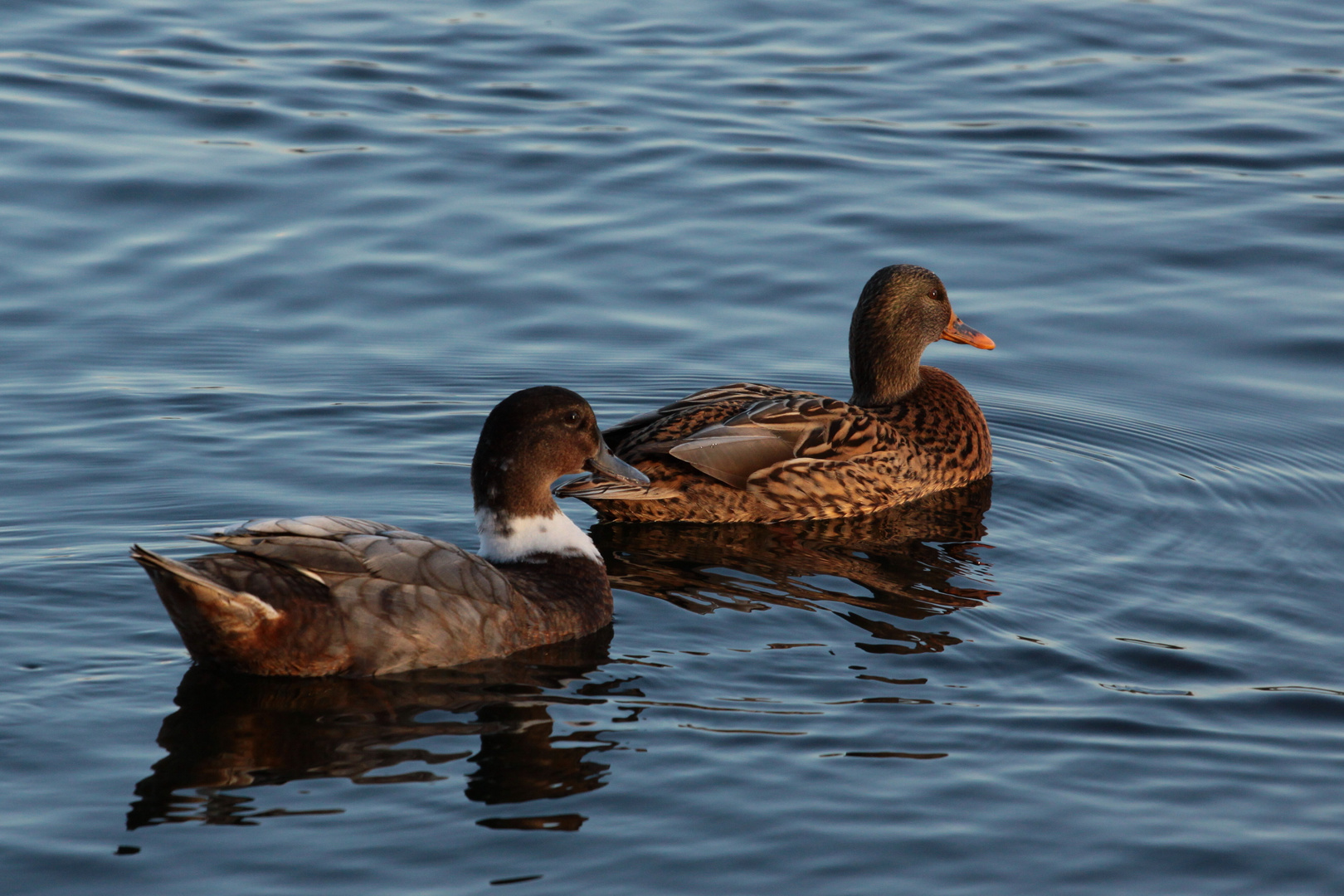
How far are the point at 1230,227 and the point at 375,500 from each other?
7.68m

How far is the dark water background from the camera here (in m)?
6.18

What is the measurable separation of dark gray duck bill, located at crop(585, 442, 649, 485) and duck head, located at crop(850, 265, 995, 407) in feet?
6.91

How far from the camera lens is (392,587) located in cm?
725

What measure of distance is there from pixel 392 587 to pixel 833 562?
8.56 feet

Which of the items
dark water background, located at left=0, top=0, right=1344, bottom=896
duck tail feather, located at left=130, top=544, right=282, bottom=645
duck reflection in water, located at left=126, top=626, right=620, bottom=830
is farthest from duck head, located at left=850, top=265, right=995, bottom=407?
duck tail feather, located at left=130, top=544, right=282, bottom=645

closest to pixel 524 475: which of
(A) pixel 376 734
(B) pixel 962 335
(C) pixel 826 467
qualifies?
(A) pixel 376 734

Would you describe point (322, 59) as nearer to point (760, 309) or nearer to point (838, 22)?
point (838, 22)

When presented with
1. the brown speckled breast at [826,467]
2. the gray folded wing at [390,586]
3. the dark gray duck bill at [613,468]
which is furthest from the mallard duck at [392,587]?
the brown speckled breast at [826,467]

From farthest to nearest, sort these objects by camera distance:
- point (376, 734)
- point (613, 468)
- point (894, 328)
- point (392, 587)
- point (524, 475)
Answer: point (894, 328), point (613, 468), point (524, 475), point (392, 587), point (376, 734)

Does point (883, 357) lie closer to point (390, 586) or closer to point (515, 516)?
point (515, 516)

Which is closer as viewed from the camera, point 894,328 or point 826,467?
point 826,467

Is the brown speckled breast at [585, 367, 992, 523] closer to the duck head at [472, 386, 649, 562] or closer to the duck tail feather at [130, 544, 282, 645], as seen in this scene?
the duck head at [472, 386, 649, 562]

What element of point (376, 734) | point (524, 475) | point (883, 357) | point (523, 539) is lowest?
point (376, 734)

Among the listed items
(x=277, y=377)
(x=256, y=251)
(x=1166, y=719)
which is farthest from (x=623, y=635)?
(x=256, y=251)
